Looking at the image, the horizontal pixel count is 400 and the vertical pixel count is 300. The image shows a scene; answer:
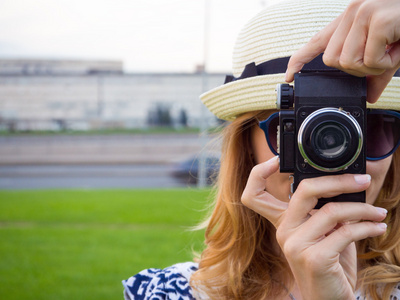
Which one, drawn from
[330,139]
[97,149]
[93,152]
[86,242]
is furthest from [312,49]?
[97,149]

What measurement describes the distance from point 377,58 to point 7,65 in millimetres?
39534

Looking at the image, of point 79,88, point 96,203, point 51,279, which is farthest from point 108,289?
point 79,88

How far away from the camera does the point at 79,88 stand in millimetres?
33969

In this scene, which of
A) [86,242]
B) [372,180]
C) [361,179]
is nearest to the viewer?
[361,179]

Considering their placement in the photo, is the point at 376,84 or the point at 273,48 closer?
the point at 376,84

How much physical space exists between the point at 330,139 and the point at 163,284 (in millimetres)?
817

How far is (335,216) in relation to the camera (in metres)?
1.13

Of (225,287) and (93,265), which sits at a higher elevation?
(225,287)

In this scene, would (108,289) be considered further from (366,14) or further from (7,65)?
(7,65)

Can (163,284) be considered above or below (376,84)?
below

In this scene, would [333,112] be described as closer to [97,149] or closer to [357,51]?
[357,51]

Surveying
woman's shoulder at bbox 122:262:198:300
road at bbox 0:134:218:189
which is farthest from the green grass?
road at bbox 0:134:218:189

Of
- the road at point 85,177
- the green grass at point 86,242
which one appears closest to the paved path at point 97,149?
the road at point 85,177

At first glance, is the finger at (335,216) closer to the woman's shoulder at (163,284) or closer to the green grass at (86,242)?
the woman's shoulder at (163,284)
